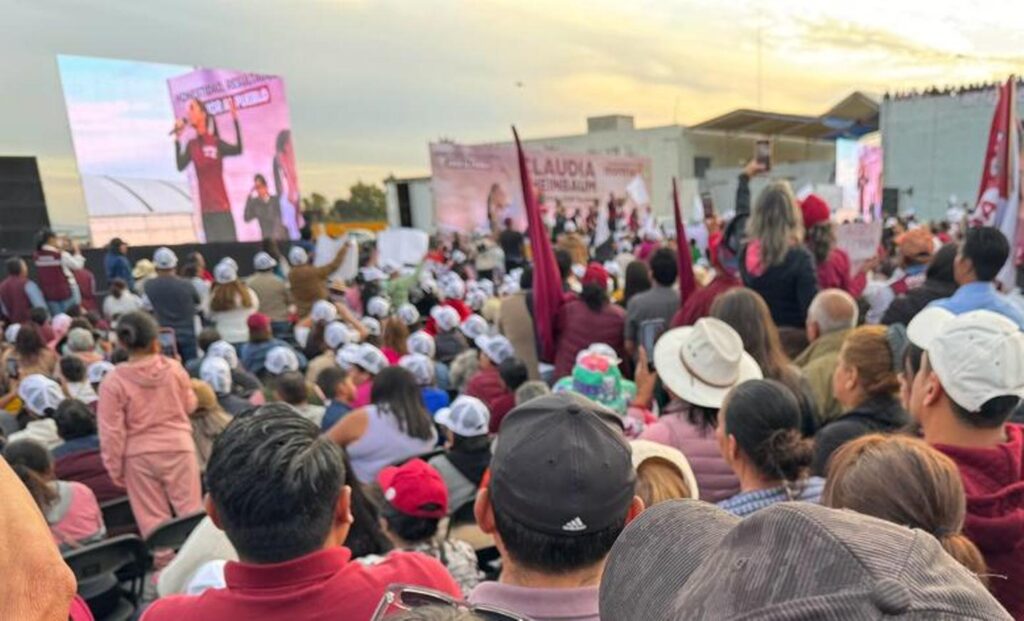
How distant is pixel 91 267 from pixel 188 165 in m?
3.96

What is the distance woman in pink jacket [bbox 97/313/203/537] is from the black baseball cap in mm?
3012

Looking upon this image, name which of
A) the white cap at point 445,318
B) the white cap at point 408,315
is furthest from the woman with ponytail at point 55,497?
the white cap at point 408,315

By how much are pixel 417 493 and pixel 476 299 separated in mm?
7656

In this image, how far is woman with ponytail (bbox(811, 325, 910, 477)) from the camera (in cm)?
232

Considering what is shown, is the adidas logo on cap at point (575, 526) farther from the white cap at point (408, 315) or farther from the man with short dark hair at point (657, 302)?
the white cap at point (408, 315)

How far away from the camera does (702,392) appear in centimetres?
265

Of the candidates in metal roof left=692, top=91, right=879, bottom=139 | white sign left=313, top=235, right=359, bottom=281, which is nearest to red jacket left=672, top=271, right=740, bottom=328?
white sign left=313, top=235, right=359, bottom=281

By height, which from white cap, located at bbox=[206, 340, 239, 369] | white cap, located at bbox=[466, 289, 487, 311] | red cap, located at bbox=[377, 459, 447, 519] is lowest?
white cap, located at bbox=[466, 289, 487, 311]

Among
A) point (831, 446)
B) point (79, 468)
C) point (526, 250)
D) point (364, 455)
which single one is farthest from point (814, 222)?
point (526, 250)

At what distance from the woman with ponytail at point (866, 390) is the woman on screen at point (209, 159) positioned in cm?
1696

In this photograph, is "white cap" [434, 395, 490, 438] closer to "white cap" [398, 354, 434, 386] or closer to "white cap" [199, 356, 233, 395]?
"white cap" [398, 354, 434, 386]

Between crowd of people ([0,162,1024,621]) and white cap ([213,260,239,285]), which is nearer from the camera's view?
crowd of people ([0,162,1024,621])

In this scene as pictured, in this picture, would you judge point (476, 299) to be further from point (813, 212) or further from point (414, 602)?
point (414, 602)

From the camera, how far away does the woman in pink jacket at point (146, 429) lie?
368 cm
